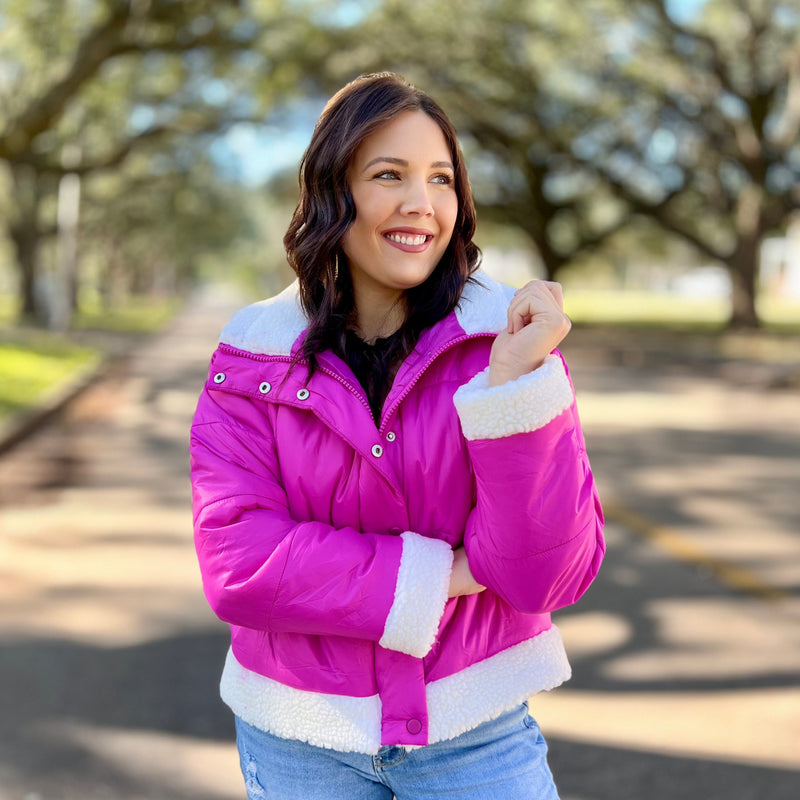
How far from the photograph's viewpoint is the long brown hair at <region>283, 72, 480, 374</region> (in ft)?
6.07

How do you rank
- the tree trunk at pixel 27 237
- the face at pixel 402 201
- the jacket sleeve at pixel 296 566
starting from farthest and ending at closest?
1. the tree trunk at pixel 27 237
2. the face at pixel 402 201
3. the jacket sleeve at pixel 296 566

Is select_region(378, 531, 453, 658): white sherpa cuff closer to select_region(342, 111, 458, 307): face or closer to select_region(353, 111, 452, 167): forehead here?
select_region(342, 111, 458, 307): face

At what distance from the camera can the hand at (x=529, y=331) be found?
65.9 inches

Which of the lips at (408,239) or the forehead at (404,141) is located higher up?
the forehead at (404,141)


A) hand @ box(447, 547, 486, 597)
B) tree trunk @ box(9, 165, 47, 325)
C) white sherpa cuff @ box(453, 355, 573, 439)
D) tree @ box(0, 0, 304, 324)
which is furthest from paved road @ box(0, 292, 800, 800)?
tree trunk @ box(9, 165, 47, 325)

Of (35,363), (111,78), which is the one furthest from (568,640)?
(111,78)

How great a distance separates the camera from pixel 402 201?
186 centimetres

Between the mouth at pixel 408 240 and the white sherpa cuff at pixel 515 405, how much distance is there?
0.35m

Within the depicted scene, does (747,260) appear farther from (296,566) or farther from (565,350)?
(296,566)

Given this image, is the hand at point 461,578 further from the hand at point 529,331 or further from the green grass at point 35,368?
the green grass at point 35,368

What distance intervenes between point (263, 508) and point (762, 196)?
26789 millimetres

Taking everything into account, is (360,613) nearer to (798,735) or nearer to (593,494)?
(593,494)

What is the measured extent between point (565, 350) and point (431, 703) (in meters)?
23.9

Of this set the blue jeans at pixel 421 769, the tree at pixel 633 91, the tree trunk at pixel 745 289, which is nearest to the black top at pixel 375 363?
the blue jeans at pixel 421 769
